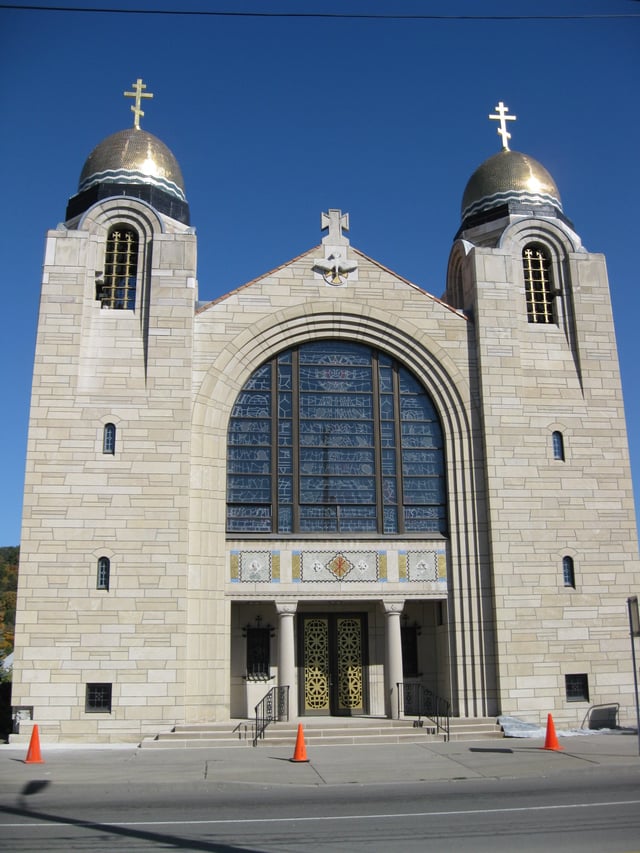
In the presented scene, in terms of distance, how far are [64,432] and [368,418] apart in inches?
296

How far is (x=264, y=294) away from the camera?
2259cm

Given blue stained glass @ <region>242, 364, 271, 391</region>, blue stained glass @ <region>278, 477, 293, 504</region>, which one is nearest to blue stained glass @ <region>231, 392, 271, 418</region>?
blue stained glass @ <region>242, 364, 271, 391</region>

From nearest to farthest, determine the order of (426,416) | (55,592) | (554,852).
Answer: (554,852) → (55,592) → (426,416)

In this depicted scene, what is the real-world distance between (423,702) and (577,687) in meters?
3.79

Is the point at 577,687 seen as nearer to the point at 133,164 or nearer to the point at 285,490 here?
the point at 285,490

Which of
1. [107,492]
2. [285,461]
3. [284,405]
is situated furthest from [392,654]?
[107,492]

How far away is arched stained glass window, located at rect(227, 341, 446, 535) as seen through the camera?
21.6m

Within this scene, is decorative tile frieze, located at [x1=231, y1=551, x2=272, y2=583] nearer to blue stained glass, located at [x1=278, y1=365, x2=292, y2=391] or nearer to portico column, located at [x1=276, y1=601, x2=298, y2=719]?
portico column, located at [x1=276, y1=601, x2=298, y2=719]

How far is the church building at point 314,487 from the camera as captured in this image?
1977 centimetres

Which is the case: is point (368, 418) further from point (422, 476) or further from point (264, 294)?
point (264, 294)

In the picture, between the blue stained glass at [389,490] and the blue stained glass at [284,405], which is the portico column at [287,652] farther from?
the blue stained glass at [284,405]

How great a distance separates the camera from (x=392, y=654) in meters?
21.0

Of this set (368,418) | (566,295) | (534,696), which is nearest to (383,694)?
(534,696)

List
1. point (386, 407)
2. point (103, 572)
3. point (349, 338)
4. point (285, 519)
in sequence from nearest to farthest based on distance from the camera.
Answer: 1. point (103, 572)
2. point (285, 519)
3. point (386, 407)
4. point (349, 338)
